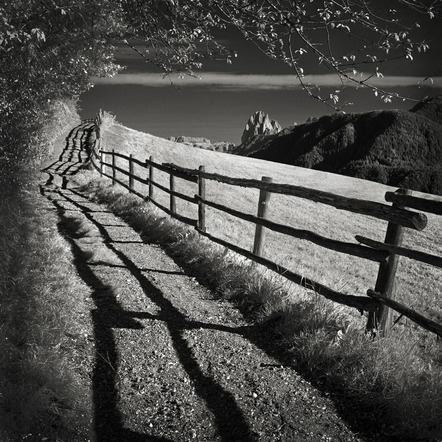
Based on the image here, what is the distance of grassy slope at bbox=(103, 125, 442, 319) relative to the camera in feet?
49.4

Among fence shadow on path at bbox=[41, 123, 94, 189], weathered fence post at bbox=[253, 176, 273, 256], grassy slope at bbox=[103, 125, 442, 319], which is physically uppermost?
weathered fence post at bbox=[253, 176, 273, 256]

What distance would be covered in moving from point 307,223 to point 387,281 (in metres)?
20.9

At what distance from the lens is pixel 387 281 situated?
13.7ft

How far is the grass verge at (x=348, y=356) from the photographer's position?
3.09 m

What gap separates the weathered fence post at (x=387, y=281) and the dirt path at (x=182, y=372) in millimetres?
1246

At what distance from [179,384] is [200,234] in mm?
5180

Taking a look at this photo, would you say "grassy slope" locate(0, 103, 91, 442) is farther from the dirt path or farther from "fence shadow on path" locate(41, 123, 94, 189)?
"fence shadow on path" locate(41, 123, 94, 189)

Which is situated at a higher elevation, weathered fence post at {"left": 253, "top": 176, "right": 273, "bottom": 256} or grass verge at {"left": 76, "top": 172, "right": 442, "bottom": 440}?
weathered fence post at {"left": 253, "top": 176, "right": 273, "bottom": 256}

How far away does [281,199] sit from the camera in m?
28.3

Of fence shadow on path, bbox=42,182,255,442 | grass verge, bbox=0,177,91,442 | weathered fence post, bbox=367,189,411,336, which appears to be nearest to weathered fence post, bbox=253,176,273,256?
fence shadow on path, bbox=42,182,255,442

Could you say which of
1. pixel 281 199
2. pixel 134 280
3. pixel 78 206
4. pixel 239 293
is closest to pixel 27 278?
pixel 134 280

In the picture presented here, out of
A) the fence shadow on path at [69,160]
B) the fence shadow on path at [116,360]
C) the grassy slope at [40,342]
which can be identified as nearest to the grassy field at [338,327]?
the fence shadow on path at [116,360]

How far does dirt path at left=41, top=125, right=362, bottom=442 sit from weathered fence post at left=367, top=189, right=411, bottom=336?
49.0 inches

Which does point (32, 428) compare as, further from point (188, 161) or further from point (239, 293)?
point (188, 161)
